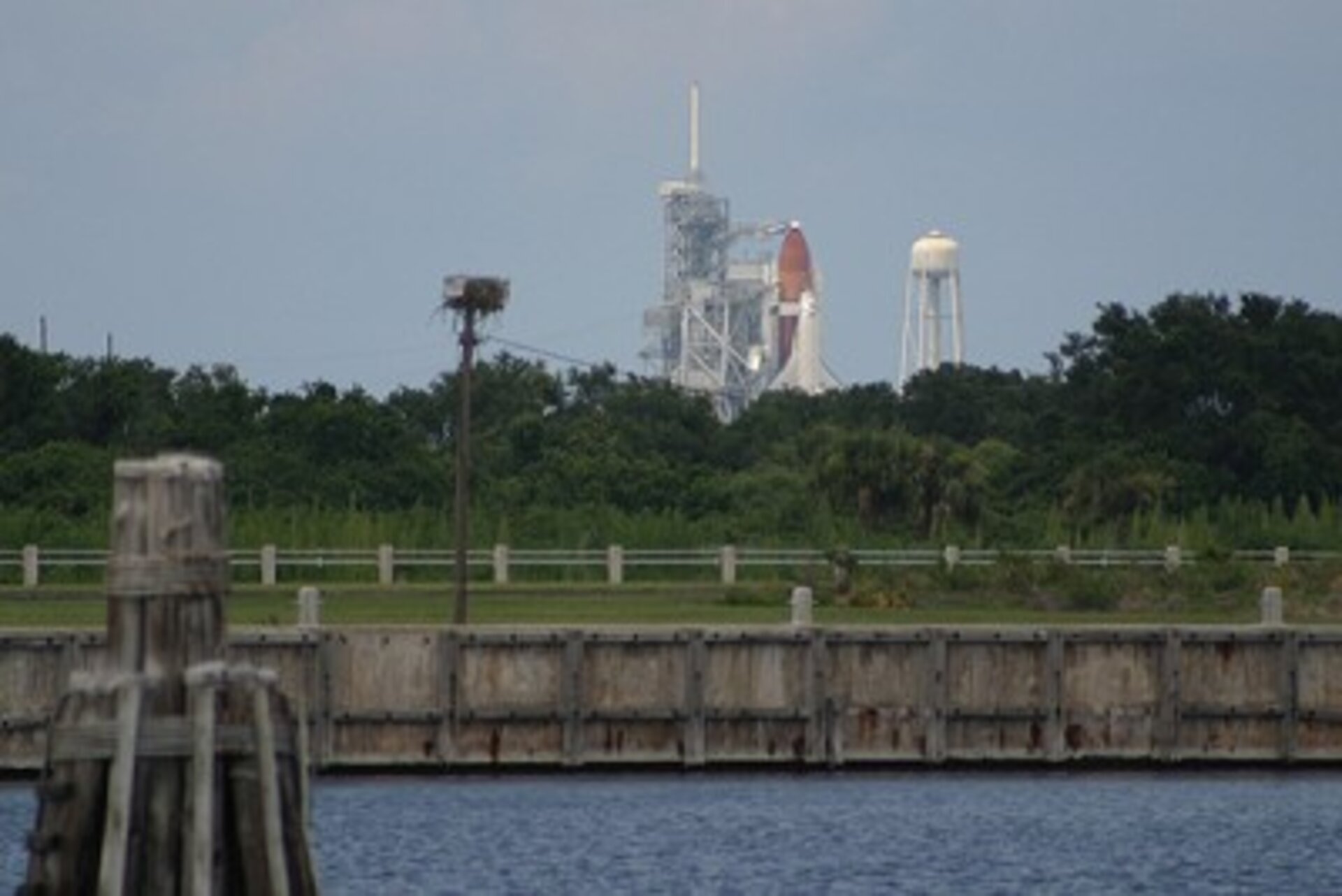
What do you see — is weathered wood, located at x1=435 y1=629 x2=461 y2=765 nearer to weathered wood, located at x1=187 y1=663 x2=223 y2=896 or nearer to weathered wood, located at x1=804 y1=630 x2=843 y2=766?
weathered wood, located at x1=804 y1=630 x2=843 y2=766

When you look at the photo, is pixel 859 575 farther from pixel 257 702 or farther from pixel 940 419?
pixel 940 419

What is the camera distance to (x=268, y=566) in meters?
84.0

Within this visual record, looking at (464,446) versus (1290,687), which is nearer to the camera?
(1290,687)

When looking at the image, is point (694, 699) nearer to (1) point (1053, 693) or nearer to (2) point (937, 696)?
(2) point (937, 696)

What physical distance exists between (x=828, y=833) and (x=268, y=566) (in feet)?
113

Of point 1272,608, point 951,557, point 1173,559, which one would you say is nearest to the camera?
point 1272,608

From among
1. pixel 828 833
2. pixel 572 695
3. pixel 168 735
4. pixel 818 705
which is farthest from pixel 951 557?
pixel 168 735

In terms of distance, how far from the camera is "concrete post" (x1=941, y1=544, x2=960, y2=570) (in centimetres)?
8331

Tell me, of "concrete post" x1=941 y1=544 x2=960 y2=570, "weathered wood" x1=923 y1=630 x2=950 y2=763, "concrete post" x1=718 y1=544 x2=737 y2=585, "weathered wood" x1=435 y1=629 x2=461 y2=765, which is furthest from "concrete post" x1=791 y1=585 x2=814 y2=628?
"concrete post" x1=718 y1=544 x2=737 y2=585

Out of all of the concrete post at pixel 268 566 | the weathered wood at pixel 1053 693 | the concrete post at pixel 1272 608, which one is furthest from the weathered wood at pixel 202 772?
the concrete post at pixel 268 566

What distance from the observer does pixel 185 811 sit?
2358cm

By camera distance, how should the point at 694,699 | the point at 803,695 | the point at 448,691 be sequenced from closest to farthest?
1. the point at 448,691
2. the point at 694,699
3. the point at 803,695

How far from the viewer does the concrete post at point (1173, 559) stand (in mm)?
85688

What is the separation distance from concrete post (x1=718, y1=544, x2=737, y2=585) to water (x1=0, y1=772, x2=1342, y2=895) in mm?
26913
